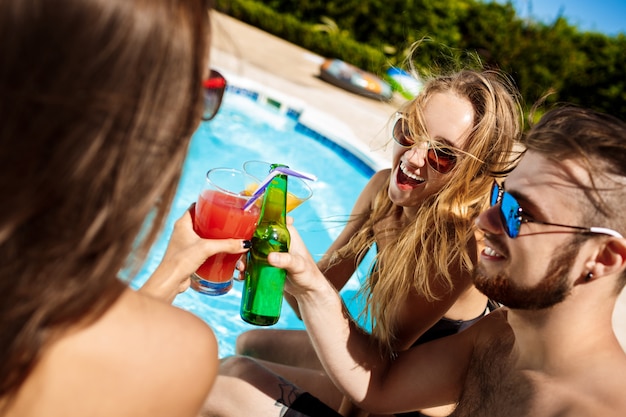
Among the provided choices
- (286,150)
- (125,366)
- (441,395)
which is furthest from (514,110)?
(286,150)

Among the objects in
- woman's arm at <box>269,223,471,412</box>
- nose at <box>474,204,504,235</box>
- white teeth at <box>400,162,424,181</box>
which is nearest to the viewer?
nose at <box>474,204,504,235</box>

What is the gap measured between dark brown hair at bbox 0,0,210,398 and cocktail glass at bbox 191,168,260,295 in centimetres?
123

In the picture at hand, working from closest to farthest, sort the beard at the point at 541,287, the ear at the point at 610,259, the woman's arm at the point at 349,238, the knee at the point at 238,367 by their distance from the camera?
the ear at the point at 610,259 < the beard at the point at 541,287 < the knee at the point at 238,367 < the woman's arm at the point at 349,238

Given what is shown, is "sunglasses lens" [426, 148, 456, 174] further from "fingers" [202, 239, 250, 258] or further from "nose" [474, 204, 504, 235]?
"fingers" [202, 239, 250, 258]

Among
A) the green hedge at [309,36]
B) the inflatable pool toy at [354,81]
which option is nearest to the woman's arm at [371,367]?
the inflatable pool toy at [354,81]

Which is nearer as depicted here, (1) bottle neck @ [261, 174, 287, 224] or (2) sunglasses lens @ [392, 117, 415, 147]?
(1) bottle neck @ [261, 174, 287, 224]

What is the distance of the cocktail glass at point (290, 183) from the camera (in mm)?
2977

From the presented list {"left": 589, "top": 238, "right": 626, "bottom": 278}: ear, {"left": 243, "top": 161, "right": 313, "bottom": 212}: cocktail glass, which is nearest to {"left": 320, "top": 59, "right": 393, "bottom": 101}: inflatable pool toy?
{"left": 243, "top": 161, "right": 313, "bottom": 212}: cocktail glass

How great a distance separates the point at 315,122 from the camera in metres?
9.86

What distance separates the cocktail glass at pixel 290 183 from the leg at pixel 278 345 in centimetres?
128

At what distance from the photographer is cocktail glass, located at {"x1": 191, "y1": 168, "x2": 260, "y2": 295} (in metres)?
2.50

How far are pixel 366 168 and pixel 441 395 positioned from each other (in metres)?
6.11

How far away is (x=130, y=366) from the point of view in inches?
50.9

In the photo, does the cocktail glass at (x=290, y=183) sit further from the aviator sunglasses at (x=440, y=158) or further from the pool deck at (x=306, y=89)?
the pool deck at (x=306, y=89)
